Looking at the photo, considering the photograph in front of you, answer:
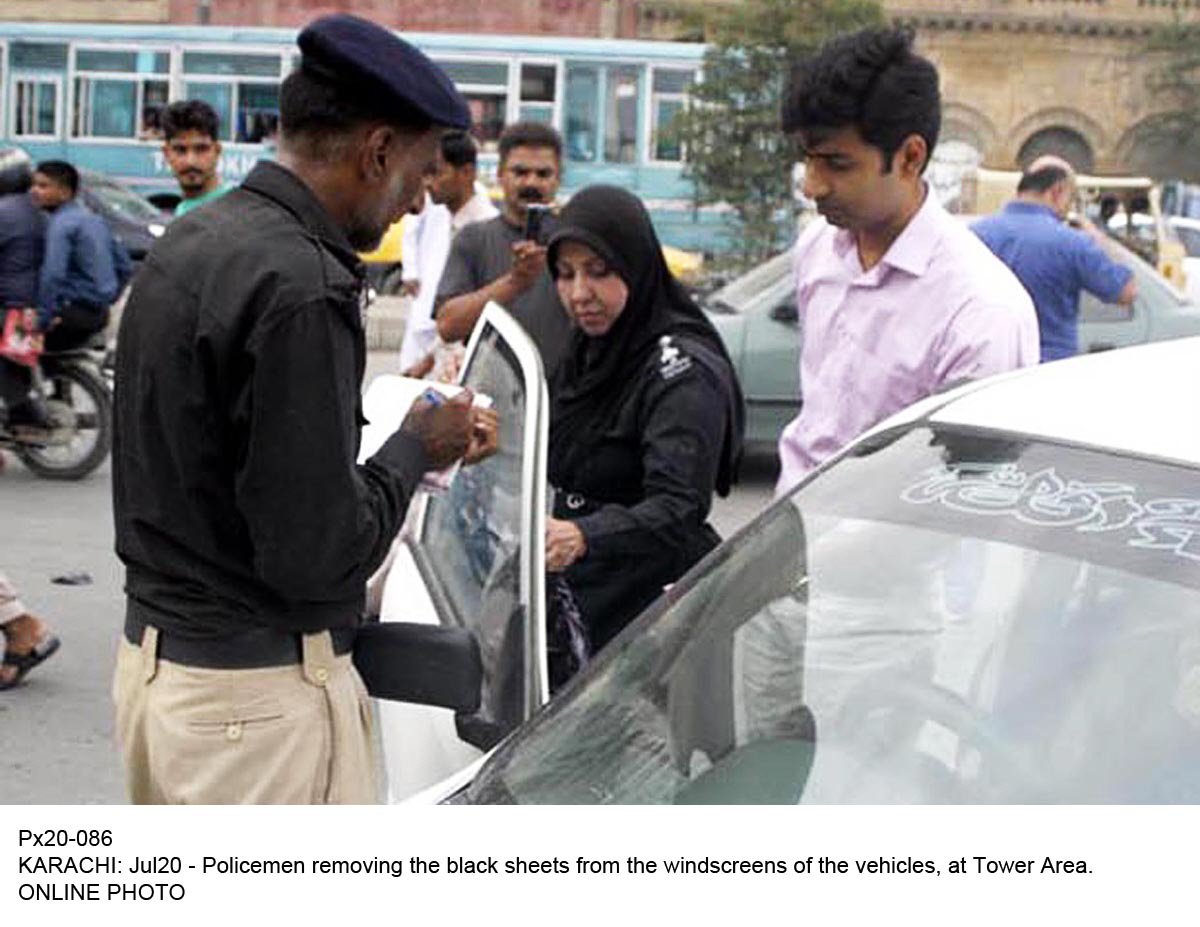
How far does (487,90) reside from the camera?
24.1 metres

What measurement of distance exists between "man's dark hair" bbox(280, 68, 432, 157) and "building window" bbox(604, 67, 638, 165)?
2190 centimetres

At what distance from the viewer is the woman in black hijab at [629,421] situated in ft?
12.8

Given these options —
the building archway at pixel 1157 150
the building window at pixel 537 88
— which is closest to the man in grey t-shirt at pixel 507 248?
the building window at pixel 537 88

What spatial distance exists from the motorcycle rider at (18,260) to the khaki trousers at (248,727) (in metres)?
7.36

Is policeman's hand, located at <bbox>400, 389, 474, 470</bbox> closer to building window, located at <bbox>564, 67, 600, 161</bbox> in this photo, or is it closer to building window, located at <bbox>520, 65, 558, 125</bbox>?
building window, located at <bbox>520, 65, 558, 125</bbox>

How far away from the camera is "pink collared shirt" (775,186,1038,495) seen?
3.70 meters

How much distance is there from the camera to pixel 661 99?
80.1 ft

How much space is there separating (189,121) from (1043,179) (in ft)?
10.8

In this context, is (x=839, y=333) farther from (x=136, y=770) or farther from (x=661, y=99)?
(x=661, y=99)

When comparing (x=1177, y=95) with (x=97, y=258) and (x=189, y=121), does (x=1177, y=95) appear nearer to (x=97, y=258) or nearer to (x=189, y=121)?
(x=97, y=258)

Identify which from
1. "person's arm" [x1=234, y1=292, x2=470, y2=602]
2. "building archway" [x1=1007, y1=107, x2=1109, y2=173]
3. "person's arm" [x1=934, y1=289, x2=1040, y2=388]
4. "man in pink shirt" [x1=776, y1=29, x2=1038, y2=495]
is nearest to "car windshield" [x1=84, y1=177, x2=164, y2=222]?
"man in pink shirt" [x1=776, y1=29, x2=1038, y2=495]
